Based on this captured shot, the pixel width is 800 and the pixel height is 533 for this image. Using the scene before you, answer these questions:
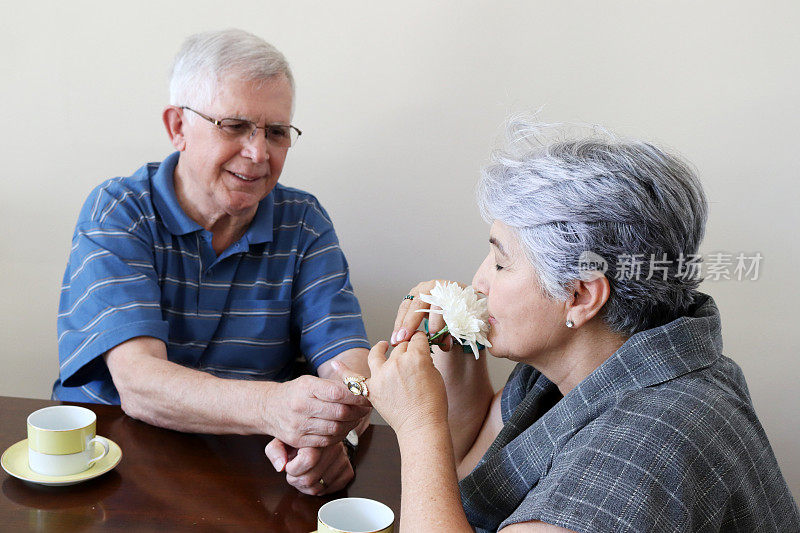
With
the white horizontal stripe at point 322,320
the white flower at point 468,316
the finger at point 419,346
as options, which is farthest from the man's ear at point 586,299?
the white horizontal stripe at point 322,320

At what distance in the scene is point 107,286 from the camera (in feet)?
5.68

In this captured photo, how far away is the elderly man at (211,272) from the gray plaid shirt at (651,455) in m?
0.44

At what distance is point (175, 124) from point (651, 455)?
151 centimetres

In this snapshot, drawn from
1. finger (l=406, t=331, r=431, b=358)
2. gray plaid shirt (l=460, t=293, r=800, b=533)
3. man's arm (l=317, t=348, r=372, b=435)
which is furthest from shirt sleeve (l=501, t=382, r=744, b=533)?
man's arm (l=317, t=348, r=372, b=435)

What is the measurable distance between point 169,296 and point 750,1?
73.9 inches

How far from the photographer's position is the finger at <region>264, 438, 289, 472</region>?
1.39m

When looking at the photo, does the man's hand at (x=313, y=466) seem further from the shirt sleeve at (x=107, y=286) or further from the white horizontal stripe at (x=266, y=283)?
the white horizontal stripe at (x=266, y=283)

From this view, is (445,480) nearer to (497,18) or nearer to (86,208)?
(86,208)

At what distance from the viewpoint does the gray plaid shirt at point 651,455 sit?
3.09 ft

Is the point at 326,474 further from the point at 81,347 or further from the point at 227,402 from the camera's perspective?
the point at 81,347

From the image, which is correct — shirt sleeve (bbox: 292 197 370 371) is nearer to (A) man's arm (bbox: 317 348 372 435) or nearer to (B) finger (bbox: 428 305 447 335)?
(A) man's arm (bbox: 317 348 372 435)

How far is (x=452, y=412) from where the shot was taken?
1649 mm

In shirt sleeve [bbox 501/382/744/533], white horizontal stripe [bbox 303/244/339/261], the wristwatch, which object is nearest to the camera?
shirt sleeve [bbox 501/382/744/533]

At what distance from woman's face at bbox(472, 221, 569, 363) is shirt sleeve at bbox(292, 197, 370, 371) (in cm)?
76
